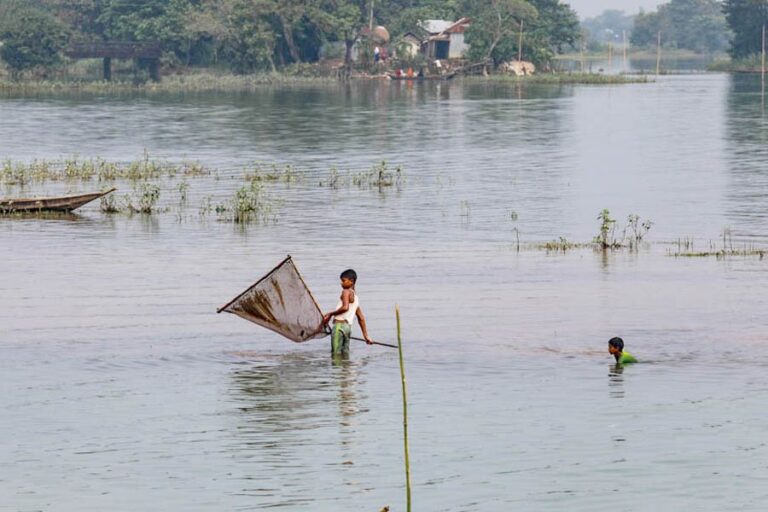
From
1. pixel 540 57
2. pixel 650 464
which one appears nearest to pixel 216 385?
pixel 650 464

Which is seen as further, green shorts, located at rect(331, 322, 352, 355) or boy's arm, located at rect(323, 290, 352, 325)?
green shorts, located at rect(331, 322, 352, 355)

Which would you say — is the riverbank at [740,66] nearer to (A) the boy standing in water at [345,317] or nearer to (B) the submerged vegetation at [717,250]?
(B) the submerged vegetation at [717,250]

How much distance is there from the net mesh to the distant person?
395 cm

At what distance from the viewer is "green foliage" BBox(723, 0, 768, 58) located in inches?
5256

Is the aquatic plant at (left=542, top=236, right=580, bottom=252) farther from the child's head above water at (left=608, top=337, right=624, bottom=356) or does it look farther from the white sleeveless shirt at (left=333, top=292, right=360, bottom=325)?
the white sleeveless shirt at (left=333, top=292, right=360, bottom=325)

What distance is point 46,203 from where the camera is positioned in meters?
35.2

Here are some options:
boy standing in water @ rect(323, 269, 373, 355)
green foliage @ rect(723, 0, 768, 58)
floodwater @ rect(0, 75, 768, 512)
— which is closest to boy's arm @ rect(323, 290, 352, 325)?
boy standing in water @ rect(323, 269, 373, 355)

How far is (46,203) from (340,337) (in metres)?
17.1

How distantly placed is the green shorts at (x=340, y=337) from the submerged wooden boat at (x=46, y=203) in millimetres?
16165

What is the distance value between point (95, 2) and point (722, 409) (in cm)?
10984

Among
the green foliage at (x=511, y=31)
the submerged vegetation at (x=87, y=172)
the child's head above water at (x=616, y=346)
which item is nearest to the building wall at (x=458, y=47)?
the green foliage at (x=511, y=31)

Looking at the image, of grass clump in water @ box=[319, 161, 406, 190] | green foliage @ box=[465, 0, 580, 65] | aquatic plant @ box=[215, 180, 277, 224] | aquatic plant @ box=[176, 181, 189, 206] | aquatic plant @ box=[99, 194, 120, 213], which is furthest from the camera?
green foliage @ box=[465, 0, 580, 65]

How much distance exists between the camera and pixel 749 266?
2780cm

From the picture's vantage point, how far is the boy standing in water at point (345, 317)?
19.1 metres
